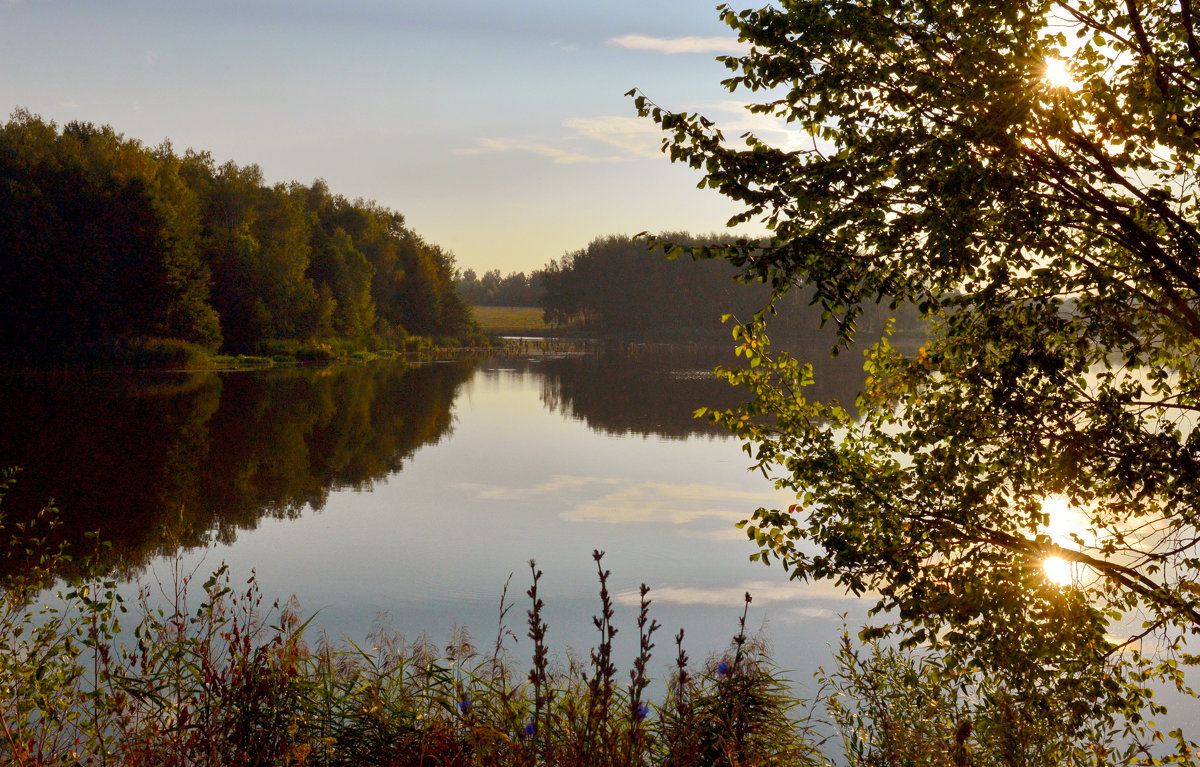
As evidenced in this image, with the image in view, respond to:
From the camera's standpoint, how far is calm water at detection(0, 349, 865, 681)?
1116 cm

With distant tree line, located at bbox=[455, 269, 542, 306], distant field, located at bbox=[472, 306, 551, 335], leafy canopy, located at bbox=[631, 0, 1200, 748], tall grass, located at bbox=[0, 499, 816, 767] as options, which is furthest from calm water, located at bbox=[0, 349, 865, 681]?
distant tree line, located at bbox=[455, 269, 542, 306]

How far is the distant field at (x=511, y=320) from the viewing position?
133125mm

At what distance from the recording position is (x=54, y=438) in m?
22.6

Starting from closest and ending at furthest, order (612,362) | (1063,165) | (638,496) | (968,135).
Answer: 1. (968,135)
2. (1063,165)
3. (638,496)
4. (612,362)

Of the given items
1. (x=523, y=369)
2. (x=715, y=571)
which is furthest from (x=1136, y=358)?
(x=523, y=369)

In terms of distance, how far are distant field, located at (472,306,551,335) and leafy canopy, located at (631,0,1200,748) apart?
114976 mm

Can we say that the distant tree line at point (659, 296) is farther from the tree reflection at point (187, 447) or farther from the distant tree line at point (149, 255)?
the tree reflection at point (187, 447)

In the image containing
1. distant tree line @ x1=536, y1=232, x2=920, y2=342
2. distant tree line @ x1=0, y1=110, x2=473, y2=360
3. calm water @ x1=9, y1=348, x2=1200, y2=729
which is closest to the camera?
calm water @ x1=9, y1=348, x2=1200, y2=729

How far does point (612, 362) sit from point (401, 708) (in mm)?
59741

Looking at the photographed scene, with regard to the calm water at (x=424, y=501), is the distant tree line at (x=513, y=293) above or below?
above

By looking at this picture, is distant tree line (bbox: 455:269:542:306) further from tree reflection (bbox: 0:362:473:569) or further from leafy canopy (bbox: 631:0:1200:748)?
leafy canopy (bbox: 631:0:1200:748)

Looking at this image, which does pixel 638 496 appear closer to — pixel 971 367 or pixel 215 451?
pixel 215 451

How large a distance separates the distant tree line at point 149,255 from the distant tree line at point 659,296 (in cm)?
5046

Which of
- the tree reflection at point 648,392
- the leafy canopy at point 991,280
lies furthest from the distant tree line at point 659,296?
the leafy canopy at point 991,280
